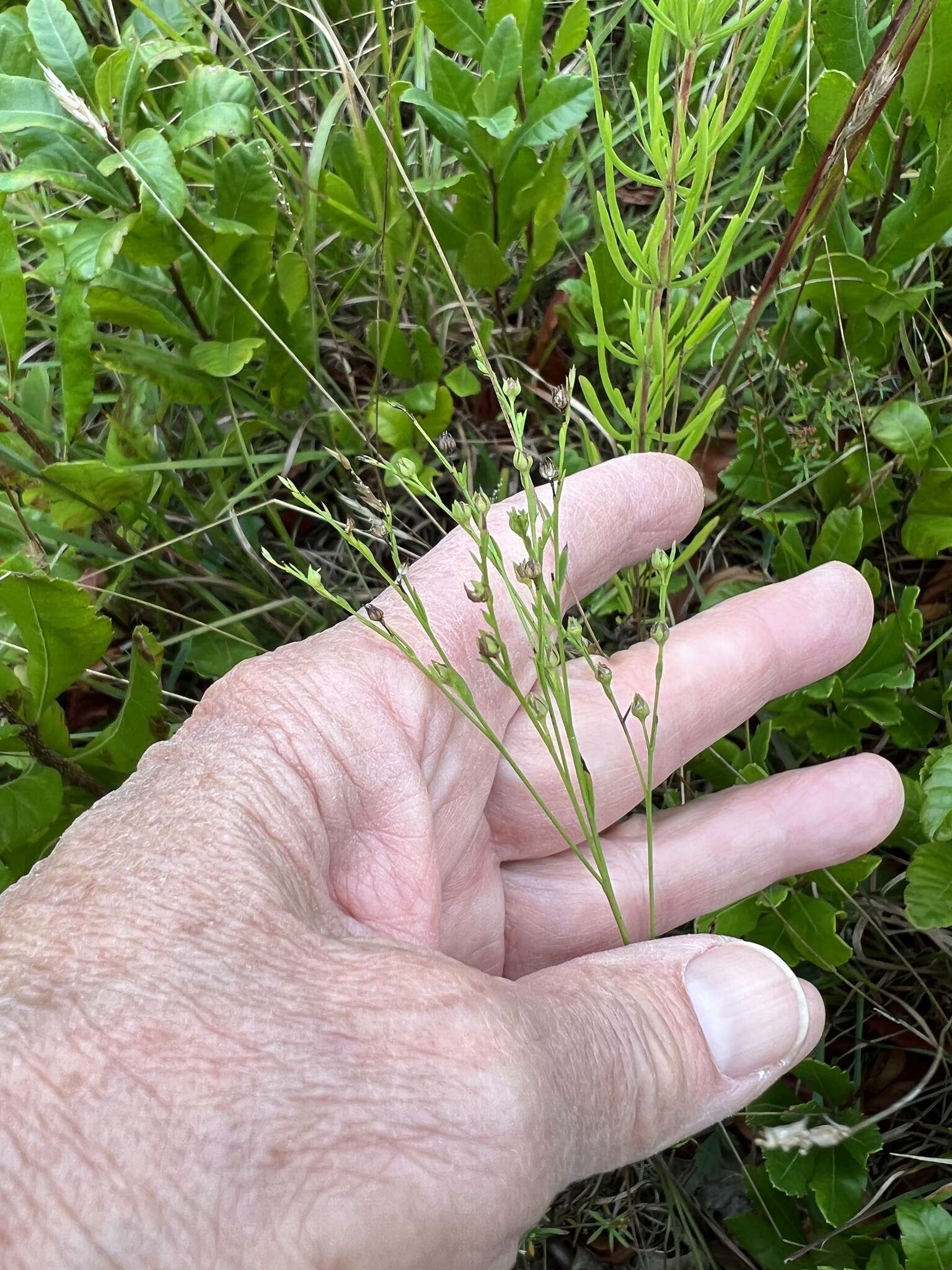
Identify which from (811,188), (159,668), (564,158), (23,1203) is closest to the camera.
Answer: (23,1203)

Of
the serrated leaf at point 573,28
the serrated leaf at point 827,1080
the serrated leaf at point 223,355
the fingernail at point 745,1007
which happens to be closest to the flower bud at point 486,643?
the fingernail at point 745,1007

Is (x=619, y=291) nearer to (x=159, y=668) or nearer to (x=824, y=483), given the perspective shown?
(x=824, y=483)

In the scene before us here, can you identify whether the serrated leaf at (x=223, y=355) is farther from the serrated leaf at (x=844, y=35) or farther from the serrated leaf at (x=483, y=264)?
the serrated leaf at (x=844, y=35)

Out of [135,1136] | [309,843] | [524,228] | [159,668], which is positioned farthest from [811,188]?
[135,1136]

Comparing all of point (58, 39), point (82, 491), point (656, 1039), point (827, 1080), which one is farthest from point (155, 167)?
point (827, 1080)

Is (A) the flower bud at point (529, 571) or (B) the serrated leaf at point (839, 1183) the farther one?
(B) the serrated leaf at point (839, 1183)

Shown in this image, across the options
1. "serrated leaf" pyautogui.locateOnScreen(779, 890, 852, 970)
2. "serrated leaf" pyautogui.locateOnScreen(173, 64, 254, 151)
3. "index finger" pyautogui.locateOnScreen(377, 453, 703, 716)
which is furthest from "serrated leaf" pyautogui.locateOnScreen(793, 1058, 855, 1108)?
"serrated leaf" pyautogui.locateOnScreen(173, 64, 254, 151)

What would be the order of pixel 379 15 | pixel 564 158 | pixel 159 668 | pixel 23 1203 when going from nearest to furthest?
pixel 23 1203 → pixel 379 15 → pixel 159 668 → pixel 564 158
